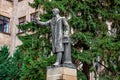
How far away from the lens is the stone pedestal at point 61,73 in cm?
1167

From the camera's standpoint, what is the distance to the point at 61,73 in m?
11.7

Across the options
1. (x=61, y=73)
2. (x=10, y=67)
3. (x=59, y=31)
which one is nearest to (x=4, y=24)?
(x=10, y=67)

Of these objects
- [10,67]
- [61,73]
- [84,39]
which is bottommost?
[10,67]

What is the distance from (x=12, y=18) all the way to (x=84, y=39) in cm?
1784

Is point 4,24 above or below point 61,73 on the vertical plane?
above

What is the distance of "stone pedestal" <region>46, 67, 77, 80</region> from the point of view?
1167 centimetres

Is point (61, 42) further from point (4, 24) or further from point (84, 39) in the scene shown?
point (4, 24)

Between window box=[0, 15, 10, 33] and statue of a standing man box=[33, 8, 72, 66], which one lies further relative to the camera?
window box=[0, 15, 10, 33]

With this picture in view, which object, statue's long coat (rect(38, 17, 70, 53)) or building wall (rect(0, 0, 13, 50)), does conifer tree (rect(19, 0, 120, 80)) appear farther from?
building wall (rect(0, 0, 13, 50))

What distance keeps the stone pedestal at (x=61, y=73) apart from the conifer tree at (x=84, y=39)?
5817 millimetres

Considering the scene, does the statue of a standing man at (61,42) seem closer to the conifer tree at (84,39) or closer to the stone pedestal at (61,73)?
the stone pedestal at (61,73)

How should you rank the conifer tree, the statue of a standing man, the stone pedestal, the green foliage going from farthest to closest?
the green foliage, the conifer tree, the statue of a standing man, the stone pedestal

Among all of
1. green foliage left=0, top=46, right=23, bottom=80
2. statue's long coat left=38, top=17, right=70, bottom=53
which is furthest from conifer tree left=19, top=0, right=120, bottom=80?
statue's long coat left=38, top=17, right=70, bottom=53

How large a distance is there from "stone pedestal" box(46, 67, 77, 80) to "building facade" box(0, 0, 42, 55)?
21391 millimetres
